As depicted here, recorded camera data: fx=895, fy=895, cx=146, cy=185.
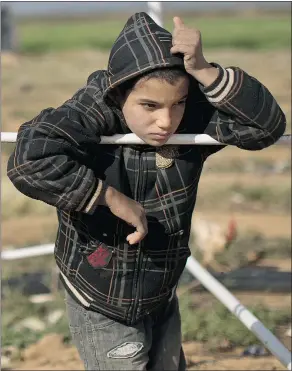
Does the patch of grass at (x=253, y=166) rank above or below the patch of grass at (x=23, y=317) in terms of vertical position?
above

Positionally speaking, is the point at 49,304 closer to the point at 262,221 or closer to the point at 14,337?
the point at 14,337

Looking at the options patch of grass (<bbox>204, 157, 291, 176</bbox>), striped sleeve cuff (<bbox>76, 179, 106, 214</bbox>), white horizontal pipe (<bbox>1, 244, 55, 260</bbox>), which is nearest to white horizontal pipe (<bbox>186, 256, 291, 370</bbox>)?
white horizontal pipe (<bbox>1, 244, 55, 260</bbox>)

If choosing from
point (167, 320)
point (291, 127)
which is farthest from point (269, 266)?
point (291, 127)

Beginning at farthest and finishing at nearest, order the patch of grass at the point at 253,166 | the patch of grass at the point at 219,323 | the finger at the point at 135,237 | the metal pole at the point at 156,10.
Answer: the patch of grass at the point at 253,166 → the patch of grass at the point at 219,323 → the metal pole at the point at 156,10 → the finger at the point at 135,237

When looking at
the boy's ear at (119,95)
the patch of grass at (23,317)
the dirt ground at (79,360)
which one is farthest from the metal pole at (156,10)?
the patch of grass at (23,317)

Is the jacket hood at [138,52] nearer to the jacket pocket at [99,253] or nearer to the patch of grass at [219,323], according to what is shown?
the jacket pocket at [99,253]

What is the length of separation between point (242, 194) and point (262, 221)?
56.8 inches

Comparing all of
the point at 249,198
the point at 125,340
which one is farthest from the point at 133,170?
the point at 249,198

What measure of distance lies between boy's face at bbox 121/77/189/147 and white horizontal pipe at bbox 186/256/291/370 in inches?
46.3

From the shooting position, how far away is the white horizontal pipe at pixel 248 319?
10.4ft

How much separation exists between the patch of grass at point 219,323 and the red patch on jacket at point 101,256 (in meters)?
2.29

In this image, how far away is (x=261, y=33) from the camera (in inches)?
1576

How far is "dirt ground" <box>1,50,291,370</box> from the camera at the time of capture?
4434 mm

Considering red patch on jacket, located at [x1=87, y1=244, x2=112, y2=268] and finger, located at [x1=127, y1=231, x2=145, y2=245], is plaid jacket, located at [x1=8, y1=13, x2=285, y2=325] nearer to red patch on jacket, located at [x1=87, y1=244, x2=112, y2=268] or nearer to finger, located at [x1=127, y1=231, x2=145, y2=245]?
red patch on jacket, located at [x1=87, y1=244, x2=112, y2=268]
